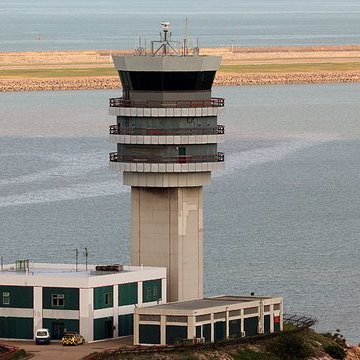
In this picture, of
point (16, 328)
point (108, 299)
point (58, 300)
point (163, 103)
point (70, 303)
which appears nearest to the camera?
point (70, 303)

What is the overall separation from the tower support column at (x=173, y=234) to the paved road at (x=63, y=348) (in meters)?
4.81

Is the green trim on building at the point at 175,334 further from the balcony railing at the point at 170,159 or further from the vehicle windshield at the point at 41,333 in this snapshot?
the balcony railing at the point at 170,159

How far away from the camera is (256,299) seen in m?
68.9

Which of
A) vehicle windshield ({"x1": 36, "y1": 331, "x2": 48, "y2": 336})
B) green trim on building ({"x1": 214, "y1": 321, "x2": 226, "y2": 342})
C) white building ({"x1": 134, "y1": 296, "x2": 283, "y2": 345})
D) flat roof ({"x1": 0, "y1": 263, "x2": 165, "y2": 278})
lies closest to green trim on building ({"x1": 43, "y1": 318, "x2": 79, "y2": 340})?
vehicle windshield ({"x1": 36, "y1": 331, "x2": 48, "y2": 336})

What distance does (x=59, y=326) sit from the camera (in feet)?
221

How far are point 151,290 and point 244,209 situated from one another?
2097 inches

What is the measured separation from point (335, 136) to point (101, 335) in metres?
113

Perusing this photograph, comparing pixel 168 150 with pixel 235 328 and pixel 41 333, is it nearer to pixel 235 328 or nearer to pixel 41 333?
pixel 235 328

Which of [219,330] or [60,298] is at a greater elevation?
[60,298]

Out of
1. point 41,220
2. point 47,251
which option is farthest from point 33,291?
point 41,220

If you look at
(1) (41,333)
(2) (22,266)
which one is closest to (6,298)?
(1) (41,333)

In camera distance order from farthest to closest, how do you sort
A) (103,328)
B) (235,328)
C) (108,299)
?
1. (103,328)
2. (108,299)
3. (235,328)

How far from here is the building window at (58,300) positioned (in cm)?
6675

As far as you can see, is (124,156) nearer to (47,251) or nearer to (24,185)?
(47,251)
